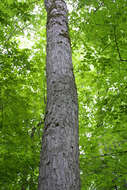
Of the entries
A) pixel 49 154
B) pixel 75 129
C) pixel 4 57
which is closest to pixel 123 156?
pixel 75 129

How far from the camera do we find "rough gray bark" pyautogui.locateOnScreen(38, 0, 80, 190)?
54.9 inches

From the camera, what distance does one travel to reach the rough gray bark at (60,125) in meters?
1.39

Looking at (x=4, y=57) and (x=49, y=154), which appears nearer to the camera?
(x=49, y=154)

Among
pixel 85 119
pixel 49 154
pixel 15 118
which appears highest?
pixel 85 119

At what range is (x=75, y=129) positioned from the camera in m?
1.83

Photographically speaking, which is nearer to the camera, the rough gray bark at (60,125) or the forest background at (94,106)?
the rough gray bark at (60,125)

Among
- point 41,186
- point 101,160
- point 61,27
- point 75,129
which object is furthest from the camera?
point 101,160

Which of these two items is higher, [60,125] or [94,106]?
[94,106]

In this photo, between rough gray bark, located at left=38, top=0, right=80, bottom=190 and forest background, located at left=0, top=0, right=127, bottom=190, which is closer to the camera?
rough gray bark, located at left=38, top=0, right=80, bottom=190

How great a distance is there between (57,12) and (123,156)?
330cm

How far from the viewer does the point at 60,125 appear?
68.4 inches

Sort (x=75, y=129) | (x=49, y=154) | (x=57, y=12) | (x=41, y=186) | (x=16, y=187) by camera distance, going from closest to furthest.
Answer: (x=41, y=186), (x=49, y=154), (x=75, y=129), (x=57, y=12), (x=16, y=187)

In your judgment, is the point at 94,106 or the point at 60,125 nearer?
the point at 60,125

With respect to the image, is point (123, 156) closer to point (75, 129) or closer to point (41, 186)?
point (75, 129)
